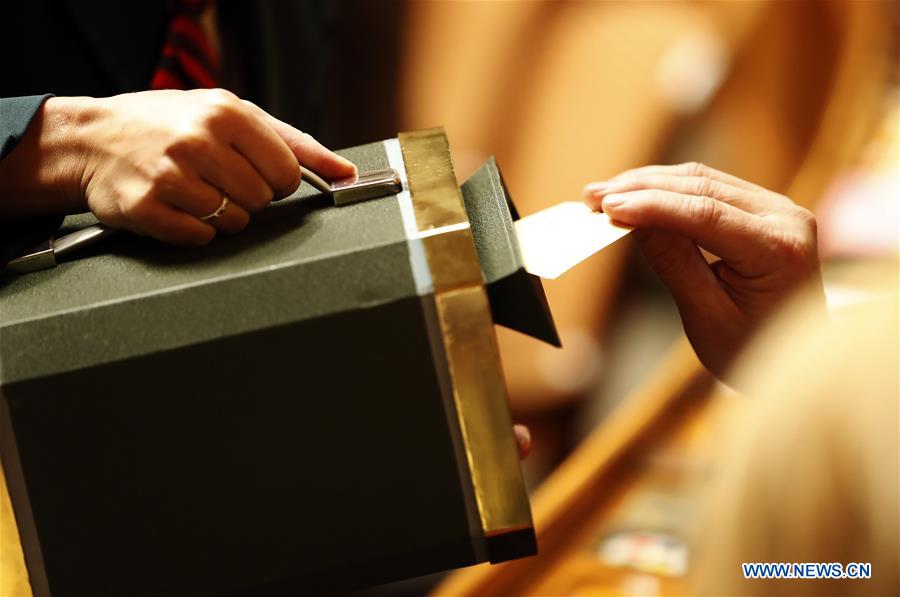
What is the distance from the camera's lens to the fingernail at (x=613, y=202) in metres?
0.58

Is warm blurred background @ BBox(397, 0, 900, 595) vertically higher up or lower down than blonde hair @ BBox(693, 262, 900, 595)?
higher up

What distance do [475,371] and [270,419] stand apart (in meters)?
0.12

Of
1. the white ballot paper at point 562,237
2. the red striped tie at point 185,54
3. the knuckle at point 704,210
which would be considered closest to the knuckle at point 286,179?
the white ballot paper at point 562,237

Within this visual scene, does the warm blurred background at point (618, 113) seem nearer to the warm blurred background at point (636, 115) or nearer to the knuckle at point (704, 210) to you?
the warm blurred background at point (636, 115)

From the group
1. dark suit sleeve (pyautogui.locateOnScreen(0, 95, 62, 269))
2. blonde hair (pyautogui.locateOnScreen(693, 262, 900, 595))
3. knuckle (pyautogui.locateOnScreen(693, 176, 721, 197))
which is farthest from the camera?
knuckle (pyautogui.locateOnScreen(693, 176, 721, 197))

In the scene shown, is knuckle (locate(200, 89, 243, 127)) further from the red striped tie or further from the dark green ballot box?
the red striped tie

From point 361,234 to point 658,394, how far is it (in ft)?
3.09

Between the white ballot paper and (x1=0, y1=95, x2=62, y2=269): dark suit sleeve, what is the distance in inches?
12.6

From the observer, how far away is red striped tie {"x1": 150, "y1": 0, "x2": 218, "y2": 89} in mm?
852

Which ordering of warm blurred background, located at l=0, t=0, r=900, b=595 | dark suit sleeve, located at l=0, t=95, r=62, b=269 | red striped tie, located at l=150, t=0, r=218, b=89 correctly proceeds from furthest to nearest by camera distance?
warm blurred background, located at l=0, t=0, r=900, b=595
red striped tie, located at l=150, t=0, r=218, b=89
dark suit sleeve, located at l=0, t=95, r=62, b=269

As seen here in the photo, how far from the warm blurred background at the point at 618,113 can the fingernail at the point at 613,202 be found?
795 millimetres

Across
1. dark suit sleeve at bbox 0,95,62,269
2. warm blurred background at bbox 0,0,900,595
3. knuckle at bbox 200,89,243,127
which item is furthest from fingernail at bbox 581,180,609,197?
warm blurred background at bbox 0,0,900,595

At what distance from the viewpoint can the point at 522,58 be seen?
1.52 metres

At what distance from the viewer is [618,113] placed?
1519 millimetres
